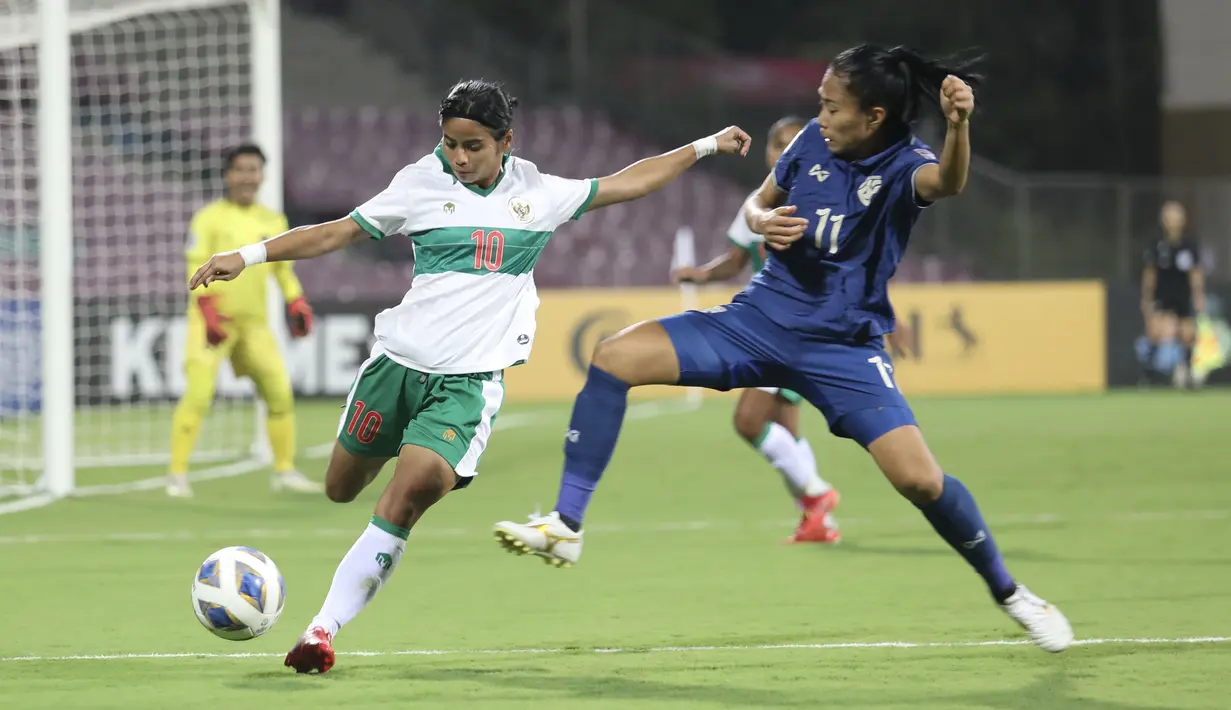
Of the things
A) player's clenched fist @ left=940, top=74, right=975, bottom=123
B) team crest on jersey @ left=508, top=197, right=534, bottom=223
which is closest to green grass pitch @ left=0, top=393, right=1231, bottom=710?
team crest on jersey @ left=508, top=197, right=534, bottom=223

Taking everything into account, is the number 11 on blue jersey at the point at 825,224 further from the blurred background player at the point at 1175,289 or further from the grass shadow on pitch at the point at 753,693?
the blurred background player at the point at 1175,289

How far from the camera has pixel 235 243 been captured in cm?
1110

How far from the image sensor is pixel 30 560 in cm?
824

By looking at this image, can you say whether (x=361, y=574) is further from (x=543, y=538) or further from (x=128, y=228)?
(x=128, y=228)

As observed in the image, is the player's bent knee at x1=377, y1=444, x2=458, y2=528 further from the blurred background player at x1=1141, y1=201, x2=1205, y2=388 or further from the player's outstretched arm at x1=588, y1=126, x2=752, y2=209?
the blurred background player at x1=1141, y1=201, x2=1205, y2=388

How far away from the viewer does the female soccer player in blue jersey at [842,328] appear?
5.46 metres

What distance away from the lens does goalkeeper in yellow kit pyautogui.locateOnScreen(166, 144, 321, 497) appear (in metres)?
11.0

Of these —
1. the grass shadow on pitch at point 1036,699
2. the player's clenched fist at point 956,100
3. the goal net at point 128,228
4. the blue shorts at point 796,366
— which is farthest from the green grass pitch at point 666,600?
the goal net at point 128,228

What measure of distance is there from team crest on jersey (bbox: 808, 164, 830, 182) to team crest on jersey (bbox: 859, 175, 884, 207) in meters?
0.14

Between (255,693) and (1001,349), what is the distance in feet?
56.6

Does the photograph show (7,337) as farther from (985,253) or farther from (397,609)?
(985,253)

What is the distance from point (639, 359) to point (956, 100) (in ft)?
4.22

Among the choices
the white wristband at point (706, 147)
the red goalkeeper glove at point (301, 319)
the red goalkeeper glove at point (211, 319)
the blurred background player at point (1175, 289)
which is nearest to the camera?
the white wristband at point (706, 147)

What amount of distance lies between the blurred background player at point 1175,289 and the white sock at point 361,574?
55.5 ft
